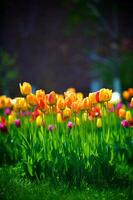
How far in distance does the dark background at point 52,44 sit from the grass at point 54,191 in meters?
11.0

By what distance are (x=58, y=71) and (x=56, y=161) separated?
12536 mm

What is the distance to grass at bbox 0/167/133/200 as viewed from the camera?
186 inches

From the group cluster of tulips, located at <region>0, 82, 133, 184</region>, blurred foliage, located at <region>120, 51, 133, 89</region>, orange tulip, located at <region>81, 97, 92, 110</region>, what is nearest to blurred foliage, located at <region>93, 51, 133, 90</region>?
blurred foliage, located at <region>120, 51, 133, 89</region>

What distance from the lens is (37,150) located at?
523 cm

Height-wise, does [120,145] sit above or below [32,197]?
above

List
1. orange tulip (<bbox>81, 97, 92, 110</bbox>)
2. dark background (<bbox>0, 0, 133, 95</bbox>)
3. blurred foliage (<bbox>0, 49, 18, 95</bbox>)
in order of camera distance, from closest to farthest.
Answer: orange tulip (<bbox>81, 97, 92, 110</bbox>) < blurred foliage (<bbox>0, 49, 18, 95</bbox>) < dark background (<bbox>0, 0, 133, 95</bbox>)

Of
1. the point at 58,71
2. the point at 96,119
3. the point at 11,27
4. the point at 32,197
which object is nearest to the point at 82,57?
the point at 58,71

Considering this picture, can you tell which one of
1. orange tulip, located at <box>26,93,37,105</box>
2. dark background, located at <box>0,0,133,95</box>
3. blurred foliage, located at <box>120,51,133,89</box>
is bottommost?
orange tulip, located at <box>26,93,37,105</box>

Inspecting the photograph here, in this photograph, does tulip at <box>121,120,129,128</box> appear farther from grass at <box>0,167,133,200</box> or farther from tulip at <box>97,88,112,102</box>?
grass at <box>0,167,133,200</box>

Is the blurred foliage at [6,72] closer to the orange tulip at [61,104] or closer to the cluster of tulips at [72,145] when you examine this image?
the cluster of tulips at [72,145]

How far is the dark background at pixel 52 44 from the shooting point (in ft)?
54.0

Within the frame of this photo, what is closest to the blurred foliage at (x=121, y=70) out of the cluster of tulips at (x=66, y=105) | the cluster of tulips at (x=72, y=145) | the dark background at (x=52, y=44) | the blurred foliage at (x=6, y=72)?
the dark background at (x=52, y=44)

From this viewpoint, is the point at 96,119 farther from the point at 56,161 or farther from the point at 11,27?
the point at 11,27

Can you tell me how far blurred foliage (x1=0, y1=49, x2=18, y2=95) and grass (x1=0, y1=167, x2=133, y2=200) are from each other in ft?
34.0
